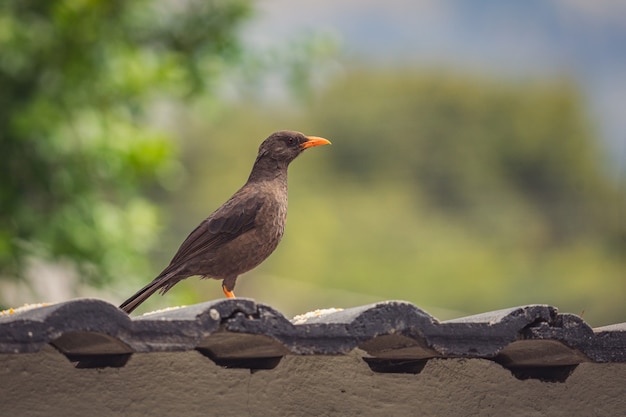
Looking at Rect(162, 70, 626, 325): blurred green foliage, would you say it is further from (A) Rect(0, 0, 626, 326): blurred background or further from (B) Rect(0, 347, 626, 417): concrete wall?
(B) Rect(0, 347, 626, 417): concrete wall

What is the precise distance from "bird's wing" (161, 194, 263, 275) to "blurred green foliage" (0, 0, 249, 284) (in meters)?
5.73

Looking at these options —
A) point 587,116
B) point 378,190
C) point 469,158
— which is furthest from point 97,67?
point 587,116

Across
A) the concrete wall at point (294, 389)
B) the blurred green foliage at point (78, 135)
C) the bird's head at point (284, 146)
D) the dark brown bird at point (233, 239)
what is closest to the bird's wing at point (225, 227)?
the dark brown bird at point (233, 239)

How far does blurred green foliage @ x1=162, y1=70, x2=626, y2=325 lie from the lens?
7794cm

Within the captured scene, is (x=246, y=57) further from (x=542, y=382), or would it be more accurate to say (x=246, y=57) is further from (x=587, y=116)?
(x=587, y=116)

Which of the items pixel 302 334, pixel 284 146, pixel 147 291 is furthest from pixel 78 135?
pixel 302 334

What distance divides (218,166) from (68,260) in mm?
73762

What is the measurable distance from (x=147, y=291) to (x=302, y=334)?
1.81m

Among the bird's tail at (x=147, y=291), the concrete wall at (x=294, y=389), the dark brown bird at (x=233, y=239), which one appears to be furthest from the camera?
the dark brown bird at (x=233, y=239)

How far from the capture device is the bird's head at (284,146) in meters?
5.84

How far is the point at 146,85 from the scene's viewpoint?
11.6m

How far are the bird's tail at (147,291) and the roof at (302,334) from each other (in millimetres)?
1053

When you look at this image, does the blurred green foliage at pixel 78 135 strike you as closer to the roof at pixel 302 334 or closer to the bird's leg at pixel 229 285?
the bird's leg at pixel 229 285

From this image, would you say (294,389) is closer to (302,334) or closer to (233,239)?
(302,334)
